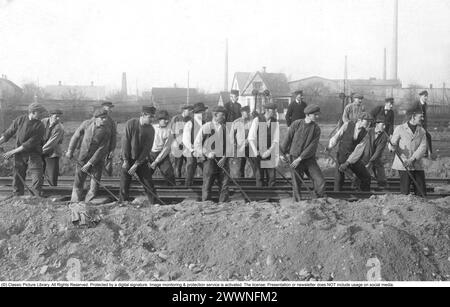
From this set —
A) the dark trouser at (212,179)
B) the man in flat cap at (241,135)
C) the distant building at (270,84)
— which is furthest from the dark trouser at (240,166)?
the distant building at (270,84)

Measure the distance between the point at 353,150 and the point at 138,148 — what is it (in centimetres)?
391

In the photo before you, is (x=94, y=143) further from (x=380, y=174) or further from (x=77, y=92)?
(x=77, y=92)

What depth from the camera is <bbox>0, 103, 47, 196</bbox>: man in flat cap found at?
850cm

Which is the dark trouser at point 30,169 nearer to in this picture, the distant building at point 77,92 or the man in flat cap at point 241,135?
the man in flat cap at point 241,135

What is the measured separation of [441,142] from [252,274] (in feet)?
41.7

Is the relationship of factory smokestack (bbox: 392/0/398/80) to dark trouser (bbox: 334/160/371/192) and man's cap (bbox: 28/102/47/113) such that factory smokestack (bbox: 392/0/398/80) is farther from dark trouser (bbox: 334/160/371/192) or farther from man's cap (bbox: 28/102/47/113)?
man's cap (bbox: 28/102/47/113)

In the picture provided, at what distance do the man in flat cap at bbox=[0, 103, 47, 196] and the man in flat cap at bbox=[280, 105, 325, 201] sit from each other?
4072mm

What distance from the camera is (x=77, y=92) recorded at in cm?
2194

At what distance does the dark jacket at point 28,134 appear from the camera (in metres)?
8.49

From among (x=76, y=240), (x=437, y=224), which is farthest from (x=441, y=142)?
(x=76, y=240)

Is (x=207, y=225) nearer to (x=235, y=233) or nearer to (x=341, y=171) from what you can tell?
(x=235, y=233)

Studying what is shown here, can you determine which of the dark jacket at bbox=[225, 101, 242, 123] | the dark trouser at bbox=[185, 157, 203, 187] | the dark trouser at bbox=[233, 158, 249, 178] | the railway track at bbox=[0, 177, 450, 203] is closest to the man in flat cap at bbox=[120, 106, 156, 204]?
the railway track at bbox=[0, 177, 450, 203]

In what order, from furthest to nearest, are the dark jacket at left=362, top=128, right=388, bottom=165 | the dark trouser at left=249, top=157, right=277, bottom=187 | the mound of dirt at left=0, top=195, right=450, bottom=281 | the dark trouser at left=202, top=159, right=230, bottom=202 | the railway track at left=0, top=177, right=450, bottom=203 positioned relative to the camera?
the dark trouser at left=249, top=157, right=277, bottom=187 < the dark jacket at left=362, top=128, right=388, bottom=165 < the railway track at left=0, top=177, right=450, bottom=203 < the dark trouser at left=202, top=159, right=230, bottom=202 < the mound of dirt at left=0, top=195, right=450, bottom=281

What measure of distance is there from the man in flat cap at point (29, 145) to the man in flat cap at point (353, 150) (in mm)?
5029
